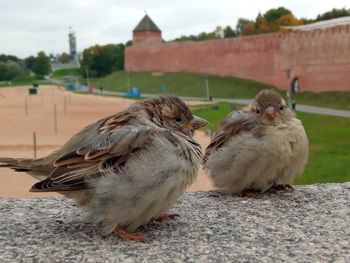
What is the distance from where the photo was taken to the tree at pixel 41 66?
132625 mm

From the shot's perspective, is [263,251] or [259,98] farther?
[259,98]

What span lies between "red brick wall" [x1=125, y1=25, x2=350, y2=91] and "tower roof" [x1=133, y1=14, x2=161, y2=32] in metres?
10.8

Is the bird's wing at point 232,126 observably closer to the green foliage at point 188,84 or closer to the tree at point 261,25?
the green foliage at point 188,84

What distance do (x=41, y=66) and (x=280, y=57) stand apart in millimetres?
94683

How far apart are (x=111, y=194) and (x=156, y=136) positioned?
1.73 feet

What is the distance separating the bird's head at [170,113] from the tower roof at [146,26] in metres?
79.2

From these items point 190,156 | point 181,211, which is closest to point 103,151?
point 190,156

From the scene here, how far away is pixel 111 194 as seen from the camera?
3646 mm

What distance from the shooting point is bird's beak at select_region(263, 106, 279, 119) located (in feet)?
16.8

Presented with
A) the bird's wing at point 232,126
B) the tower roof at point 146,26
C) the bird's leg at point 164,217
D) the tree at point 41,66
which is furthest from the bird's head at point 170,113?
the tree at point 41,66

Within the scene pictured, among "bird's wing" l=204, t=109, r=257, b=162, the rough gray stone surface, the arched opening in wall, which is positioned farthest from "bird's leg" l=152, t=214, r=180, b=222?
the arched opening in wall

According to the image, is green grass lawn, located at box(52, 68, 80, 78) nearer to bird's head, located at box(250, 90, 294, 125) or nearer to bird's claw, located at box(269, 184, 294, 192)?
bird's claw, located at box(269, 184, 294, 192)

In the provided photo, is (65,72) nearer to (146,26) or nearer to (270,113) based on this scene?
(146,26)

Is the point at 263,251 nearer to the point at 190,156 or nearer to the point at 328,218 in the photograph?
the point at 190,156
